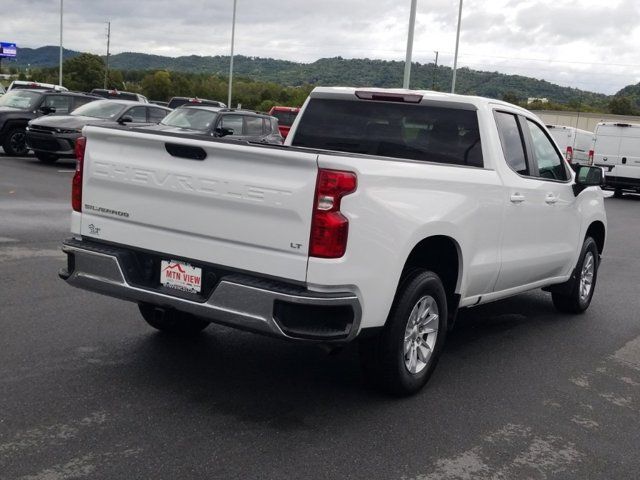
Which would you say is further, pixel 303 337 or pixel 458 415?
pixel 458 415

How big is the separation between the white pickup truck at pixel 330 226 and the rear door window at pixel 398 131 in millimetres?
11

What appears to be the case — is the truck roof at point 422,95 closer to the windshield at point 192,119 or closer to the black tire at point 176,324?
the black tire at point 176,324

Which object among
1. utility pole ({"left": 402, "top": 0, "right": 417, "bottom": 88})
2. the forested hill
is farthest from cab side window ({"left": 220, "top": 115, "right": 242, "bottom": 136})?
the forested hill

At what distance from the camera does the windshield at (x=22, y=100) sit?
20.4 m

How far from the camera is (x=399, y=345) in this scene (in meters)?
4.88

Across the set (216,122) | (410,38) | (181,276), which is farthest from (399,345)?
(410,38)

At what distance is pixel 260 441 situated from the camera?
14.0 ft

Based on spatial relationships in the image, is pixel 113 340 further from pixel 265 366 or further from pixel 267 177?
pixel 267 177

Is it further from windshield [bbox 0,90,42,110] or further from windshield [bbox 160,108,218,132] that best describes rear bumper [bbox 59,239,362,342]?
windshield [bbox 0,90,42,110]

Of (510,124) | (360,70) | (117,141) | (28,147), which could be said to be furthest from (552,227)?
(360,70)

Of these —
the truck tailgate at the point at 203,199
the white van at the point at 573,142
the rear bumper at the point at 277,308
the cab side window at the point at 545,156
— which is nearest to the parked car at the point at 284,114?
the white van at the point at 573,142

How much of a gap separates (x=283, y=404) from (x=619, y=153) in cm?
2354

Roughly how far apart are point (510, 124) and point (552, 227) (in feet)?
3.39

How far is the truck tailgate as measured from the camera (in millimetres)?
4281
